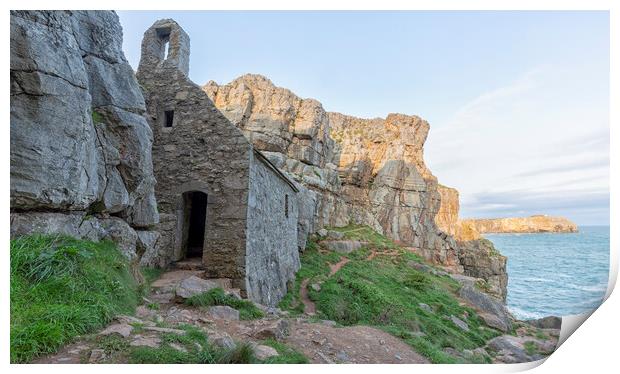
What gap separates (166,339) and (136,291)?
2.80m

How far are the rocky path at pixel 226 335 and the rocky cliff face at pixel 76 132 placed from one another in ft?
6.07

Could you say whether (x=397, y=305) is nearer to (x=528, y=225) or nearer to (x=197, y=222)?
(x=197, y=222)

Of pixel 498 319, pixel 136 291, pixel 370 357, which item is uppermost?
pixel 136 291

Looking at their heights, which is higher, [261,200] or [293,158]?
[293,158]

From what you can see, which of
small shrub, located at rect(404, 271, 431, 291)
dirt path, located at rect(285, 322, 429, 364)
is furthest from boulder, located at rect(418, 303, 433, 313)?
dirt path, located at rect(285, 322, 429, 364)

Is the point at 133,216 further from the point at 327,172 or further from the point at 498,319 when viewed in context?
the point at 327,172

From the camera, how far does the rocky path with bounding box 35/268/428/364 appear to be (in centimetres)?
381

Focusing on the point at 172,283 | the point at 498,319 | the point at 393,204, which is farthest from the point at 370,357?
the point at 393,204

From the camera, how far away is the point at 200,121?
11.2m

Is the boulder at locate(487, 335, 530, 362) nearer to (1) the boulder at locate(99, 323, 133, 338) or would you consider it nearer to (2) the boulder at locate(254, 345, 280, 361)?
(2) the boulder at locate(254, 345, 280, 361)

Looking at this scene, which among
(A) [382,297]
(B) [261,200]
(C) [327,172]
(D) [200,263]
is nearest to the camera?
(D) [200,263]

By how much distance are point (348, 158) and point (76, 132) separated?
39845 mm

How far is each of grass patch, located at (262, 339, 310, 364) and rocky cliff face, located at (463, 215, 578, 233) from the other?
154 m

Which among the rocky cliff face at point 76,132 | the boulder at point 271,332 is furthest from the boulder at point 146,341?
the rocky cliff face at point 76,132
